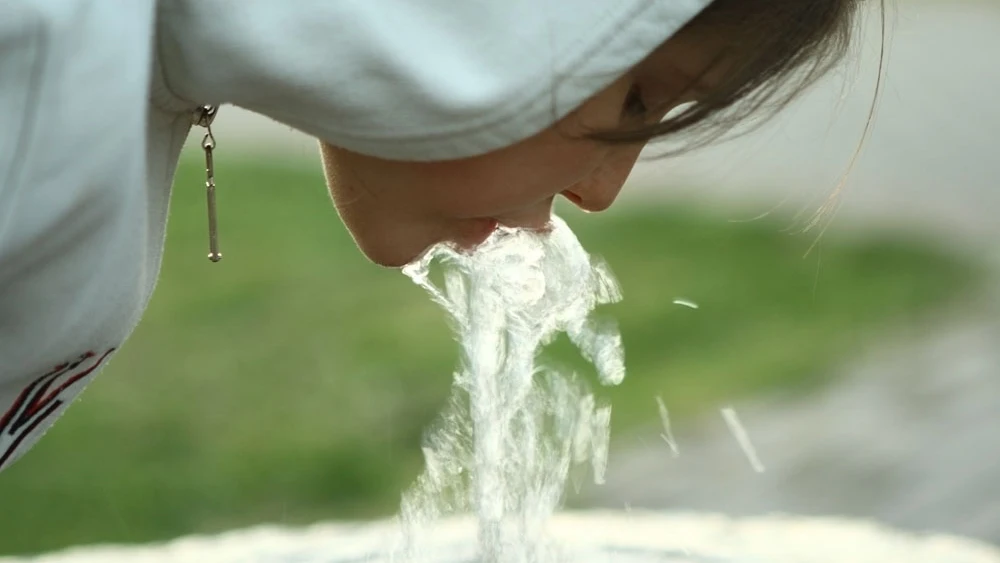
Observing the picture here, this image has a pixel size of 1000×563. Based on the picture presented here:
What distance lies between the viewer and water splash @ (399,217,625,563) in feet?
3.35

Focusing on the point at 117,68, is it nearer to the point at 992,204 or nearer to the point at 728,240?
the point at 728,240

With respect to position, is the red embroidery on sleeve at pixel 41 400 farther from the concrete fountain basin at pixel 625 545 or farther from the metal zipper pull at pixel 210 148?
the concrete fountain basin at pixel 625 545

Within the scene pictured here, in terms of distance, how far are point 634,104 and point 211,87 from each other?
0.21m

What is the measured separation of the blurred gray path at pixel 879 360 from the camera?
5.49ft

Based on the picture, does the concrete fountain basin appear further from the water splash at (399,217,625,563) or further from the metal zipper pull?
the metal zipper pull

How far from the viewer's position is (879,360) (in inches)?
80.0

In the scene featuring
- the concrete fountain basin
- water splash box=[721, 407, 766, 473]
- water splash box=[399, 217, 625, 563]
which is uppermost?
water splash box=[721, 407, 766, 473]

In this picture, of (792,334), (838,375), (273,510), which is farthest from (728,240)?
(273,510)

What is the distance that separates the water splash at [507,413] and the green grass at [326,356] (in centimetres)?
56

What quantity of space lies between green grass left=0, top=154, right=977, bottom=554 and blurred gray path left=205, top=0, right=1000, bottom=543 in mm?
83

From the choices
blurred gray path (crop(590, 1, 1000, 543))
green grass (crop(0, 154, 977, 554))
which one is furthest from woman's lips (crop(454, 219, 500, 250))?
green grass (crop(0, 154, 977, 554))

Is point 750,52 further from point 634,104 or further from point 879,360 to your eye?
point 879,360

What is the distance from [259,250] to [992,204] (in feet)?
4.10

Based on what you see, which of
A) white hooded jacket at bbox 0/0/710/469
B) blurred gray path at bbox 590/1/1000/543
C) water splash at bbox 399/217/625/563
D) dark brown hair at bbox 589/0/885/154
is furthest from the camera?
blurred gray path at bbox 590/1/1000/543
